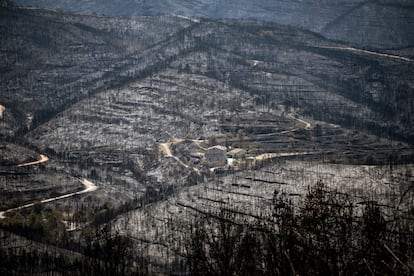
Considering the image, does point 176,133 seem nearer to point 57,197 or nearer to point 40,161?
point 40,161

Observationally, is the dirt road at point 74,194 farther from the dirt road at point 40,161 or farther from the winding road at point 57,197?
the dirt road at point 40,161

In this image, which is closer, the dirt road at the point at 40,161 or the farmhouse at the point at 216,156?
the dirt road at the point at 40,161

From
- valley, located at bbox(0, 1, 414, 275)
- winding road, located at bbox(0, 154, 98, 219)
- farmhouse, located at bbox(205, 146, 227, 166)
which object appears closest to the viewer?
valley, located at bbox(0, 1, 414, 275)

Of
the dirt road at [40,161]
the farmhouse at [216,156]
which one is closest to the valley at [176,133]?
the farmhouse at [216,156]

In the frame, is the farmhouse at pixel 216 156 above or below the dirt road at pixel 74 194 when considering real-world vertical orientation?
above

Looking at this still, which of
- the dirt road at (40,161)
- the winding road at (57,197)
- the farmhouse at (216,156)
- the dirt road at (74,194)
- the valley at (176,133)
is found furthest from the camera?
the farmhouse at (216,156)

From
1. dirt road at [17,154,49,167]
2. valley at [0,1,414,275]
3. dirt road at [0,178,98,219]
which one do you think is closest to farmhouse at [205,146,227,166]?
valley at [0,1,414,275]

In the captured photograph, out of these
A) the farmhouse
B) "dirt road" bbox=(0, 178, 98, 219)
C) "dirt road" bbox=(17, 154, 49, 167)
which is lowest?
"dirt road" bbox=(0, 178, 98, 219)

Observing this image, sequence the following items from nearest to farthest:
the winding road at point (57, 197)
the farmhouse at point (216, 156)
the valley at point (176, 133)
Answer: the valley at point (176, 133) → the winding road at point (57, 197) → the farmhouse at point (216, 156)

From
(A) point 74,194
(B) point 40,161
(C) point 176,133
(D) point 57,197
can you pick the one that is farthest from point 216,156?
(B) point 40,161

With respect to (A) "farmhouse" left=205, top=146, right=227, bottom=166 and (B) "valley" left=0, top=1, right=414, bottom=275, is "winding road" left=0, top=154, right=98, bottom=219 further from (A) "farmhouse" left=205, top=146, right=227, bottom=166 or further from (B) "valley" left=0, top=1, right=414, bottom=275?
(A) "farmhouse" left=205, top=146, right=227, bottom=166
